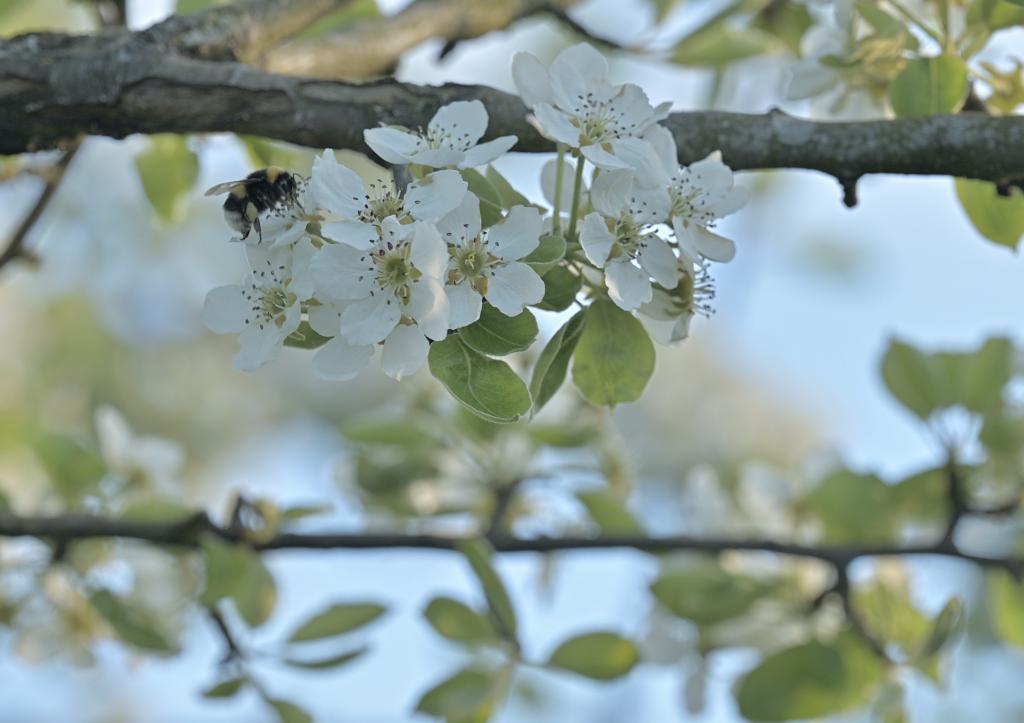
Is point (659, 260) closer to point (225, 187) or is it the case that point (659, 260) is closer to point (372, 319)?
point (372, 319)

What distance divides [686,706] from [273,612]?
2.27ft

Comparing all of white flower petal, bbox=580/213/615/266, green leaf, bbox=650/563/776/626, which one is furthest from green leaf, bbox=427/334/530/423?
green leaf, bbox=650/563/776/626

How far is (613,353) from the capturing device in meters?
1.06

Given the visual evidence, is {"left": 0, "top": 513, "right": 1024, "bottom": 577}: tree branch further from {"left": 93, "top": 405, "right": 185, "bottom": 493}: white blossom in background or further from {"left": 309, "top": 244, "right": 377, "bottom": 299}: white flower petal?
{"left": 309, "top": 244, "right": 377, "bottom": 299}: white flower petal

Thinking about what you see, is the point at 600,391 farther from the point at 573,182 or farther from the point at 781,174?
the point at 781,174

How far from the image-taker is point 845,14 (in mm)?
1323

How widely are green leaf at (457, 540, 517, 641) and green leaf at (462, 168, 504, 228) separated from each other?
58cm

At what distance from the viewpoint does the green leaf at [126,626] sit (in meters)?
1.66

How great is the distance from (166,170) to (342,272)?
3.03 ft

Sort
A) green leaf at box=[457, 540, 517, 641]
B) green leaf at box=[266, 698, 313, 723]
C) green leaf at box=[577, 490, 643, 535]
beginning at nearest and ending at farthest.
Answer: green leaf at box=[457, 540, 517, 641]
green leaf at box=[266, 698, 313, 723]
green leaf at box=[577, 490, 643, 535]

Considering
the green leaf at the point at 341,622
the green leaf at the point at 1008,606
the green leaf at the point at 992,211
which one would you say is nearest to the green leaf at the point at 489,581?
the green leaf at the point at 341,622

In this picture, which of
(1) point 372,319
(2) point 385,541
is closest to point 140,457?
(2) point 385,541

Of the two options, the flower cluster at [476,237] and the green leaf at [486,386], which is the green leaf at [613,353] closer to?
the flower cluster at [476,237]

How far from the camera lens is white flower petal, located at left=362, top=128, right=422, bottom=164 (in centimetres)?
97
